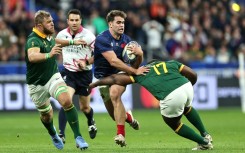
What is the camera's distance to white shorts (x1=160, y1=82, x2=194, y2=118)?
1174 centimetres

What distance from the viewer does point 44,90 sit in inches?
529

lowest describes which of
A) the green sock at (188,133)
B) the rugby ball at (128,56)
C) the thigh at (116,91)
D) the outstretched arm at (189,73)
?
the green sock at (188,133)

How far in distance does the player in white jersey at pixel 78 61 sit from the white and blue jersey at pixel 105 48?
587 millimetres

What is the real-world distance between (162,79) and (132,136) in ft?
14.4

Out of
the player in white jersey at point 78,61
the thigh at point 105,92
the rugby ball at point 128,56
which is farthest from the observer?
the player in white jersey at point 78,61

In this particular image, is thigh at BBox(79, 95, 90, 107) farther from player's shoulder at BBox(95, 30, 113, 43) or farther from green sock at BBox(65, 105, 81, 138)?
green sock at BBox(65, 105, 81, 138)

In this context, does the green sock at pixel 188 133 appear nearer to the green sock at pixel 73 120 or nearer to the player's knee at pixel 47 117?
the green sock at pixel 73 120

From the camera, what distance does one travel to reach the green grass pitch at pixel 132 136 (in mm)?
12922

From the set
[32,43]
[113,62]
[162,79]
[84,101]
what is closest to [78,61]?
[84,101]

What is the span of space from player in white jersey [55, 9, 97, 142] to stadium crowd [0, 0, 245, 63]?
10586 millimetres

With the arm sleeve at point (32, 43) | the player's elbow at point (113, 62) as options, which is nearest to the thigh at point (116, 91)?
the player's elbow at point (113, 62)

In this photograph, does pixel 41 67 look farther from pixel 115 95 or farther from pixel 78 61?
pixel 78 61

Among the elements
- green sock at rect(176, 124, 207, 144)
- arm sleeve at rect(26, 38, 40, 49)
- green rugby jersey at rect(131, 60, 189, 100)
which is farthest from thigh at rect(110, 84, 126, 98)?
green sock at rect(176, 124, 207, 144)

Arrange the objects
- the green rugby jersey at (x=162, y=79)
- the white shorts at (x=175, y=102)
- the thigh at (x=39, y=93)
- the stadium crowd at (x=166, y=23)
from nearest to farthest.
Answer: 1. the white shorts at (x=175, y=102)
2. the green rugby jersey at (x=162, y=79)
3. the thigh at (x=39, y=93)
4. the stadium crowd at (x=166, y=23)
